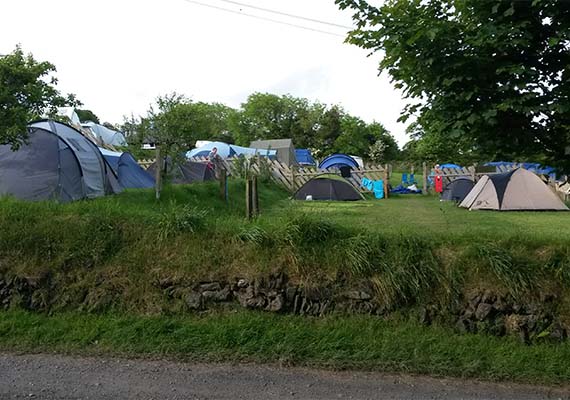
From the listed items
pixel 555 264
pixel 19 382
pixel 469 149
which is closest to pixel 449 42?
pixel 469 149

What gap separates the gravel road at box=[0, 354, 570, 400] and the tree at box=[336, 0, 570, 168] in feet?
7.18

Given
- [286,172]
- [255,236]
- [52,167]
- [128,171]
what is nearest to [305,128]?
[286,172]

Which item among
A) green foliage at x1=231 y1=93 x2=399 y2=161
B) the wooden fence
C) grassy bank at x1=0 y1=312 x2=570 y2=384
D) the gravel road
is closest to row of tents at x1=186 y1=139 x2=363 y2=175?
the wooden fence

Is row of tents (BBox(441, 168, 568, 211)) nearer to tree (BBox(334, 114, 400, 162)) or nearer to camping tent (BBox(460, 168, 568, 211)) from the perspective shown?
camping tent (BBox(460, 168, 568, 211))

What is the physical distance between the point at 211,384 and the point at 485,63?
11.6ft

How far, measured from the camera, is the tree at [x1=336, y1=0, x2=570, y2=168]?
3.97 meters

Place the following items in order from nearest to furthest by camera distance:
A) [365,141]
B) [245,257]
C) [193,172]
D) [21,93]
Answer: [245,257]
[21,93]
[193,172]
[365,141]

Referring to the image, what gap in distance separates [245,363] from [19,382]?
5.70ft

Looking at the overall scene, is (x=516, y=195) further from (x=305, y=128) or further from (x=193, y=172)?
(x=305, y=128)

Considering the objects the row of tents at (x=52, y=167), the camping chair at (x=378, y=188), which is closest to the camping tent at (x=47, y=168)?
the row of tents at (x=52, y=167)

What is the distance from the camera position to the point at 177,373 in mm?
3750

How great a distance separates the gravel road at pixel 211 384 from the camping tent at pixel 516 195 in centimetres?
1149

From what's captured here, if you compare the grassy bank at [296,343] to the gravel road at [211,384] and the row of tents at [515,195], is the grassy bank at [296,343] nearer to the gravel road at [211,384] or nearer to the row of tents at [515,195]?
the gravel road at [211,384]

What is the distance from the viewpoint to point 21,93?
7.81 m
